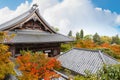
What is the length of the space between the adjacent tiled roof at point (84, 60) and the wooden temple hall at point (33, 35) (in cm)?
329

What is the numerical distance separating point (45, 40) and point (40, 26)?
3165 millimetres

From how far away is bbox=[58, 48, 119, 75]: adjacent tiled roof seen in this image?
57.0 ft

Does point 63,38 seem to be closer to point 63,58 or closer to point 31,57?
point 63,58

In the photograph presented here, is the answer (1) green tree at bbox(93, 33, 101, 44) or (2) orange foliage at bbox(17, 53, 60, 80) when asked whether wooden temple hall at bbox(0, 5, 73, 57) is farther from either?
(1) green tree at bbox(93, 33, 101, 44)

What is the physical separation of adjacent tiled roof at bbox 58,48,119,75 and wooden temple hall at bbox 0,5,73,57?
3295 millimetres

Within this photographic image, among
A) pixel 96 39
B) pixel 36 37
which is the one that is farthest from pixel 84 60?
pixel 96 39

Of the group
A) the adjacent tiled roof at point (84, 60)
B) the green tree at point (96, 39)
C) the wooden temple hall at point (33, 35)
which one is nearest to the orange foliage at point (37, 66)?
the adjacent tiled roof at point (84, 60)

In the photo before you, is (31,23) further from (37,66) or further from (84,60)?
(37,66)

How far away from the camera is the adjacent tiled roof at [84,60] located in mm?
17375

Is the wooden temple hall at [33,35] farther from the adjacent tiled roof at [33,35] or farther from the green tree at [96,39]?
the green tree at [96,39]

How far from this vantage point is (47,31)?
2584cm

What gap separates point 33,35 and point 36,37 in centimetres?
68

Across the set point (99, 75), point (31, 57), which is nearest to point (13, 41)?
point (31, 57)

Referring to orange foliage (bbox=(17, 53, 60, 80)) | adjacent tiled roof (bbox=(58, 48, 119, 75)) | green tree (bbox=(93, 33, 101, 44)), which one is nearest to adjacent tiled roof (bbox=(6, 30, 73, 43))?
adjacent tiled roof (bbox=(58, 48, 119, 75))
